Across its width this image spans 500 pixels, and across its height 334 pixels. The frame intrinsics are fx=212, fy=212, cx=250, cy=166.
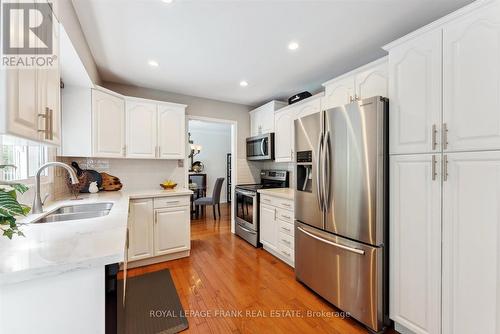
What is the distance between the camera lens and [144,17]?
67.5 inches

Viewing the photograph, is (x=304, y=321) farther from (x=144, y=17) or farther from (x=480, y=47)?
(x=144, y=17)

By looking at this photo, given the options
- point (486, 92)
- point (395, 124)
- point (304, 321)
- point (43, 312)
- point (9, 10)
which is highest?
point (9, 10)

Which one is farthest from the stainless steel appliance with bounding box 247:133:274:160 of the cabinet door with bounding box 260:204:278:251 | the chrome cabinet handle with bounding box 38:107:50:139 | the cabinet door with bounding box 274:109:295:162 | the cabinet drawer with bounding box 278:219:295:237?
the chrome cabinet handle with bounding box 38:107:50:139

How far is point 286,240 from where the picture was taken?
2.72 m

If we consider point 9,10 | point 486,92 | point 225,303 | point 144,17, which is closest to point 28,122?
point 9,10

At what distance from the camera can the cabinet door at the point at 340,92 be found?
2135 mm

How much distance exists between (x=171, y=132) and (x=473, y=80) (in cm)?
318

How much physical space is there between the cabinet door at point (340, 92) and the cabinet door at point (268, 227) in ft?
5.14

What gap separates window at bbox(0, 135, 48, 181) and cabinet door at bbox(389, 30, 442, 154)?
252 centimetres

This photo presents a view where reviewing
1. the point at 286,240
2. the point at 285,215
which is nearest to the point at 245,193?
the point at 285,215

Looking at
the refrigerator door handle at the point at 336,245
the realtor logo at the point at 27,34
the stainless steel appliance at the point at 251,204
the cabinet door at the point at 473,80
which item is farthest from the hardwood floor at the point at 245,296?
the realtor logo at the point at 27,34

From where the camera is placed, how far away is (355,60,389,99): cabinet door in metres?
1.84

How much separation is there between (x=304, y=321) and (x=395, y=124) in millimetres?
1752

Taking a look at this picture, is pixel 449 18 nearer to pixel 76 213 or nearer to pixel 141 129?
pixel 76 213
